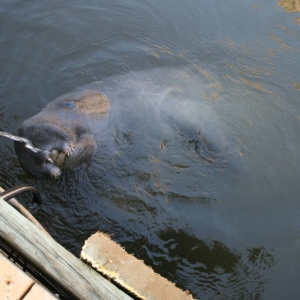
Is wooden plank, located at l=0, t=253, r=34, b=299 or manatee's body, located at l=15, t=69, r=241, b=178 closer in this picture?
wooden plank, located at l=0, t=253, r=34, b=299

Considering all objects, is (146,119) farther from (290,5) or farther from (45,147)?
(290,5)

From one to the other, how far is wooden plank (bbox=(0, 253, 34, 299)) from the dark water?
5.89ft

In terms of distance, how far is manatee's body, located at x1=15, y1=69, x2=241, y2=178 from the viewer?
5.00m

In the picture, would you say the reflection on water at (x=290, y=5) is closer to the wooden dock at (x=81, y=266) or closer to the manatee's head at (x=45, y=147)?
the manatee's head at (x=45, y=147)

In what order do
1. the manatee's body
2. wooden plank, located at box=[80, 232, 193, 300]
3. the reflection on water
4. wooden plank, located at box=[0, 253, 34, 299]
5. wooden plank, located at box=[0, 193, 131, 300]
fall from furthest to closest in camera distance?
1. the reflection on water
2. the manatee's body
3. wooden plank, located at box=[80, 232, 193, 300]
4. wooden plank, located at box=[0, 193, 131, 300]
5. wooden plank, located at box=[0, 253, 34, 299]

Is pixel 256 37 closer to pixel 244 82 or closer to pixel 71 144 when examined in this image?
pixel 244 82

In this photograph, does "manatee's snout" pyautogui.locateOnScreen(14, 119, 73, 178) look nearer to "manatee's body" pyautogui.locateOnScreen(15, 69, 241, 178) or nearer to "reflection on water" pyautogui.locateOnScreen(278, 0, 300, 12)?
"manatee's body" pyautogui.locateOnScreen(15, 69, 241, 178)

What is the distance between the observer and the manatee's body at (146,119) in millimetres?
5000

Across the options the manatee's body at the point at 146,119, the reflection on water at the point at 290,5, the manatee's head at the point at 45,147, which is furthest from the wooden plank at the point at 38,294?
the reflection on water at the point at 290,5

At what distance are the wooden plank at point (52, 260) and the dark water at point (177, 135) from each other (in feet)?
5.12

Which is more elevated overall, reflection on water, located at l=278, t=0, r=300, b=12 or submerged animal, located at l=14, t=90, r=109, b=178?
reflection on water, located at l=278, t=0, r=300, b=12

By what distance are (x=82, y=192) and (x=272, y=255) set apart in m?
2.81

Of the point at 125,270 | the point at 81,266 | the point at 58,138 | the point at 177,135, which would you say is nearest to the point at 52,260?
the point at 81,266

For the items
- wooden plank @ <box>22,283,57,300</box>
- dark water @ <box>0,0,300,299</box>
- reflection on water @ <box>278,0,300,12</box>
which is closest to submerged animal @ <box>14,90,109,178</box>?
dark water @ <box>0,0,300,299</box>
